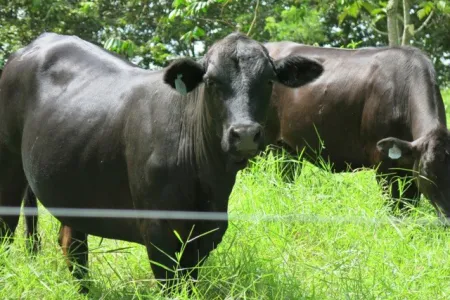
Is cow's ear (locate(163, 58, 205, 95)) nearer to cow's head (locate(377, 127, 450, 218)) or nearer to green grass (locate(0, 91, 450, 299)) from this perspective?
green grass (locate(0, 91, 450, 299))

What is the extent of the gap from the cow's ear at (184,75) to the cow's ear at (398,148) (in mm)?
2519

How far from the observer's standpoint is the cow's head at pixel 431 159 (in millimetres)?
5887

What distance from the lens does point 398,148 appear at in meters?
6.05

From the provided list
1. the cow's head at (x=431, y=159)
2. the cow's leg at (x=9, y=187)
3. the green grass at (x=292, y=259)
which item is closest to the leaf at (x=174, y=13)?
the green grass at (x=292, y=259)

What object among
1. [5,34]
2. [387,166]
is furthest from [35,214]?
[5,34]

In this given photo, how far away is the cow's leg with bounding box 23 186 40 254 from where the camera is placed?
507cm

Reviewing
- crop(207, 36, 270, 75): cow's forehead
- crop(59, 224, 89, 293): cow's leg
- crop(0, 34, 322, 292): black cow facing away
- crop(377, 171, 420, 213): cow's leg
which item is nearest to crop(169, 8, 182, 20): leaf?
crop(377, 171, 420, 213): cow's leg

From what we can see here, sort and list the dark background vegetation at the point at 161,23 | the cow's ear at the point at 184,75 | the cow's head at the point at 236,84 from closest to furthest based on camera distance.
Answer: the cow's head at the point at 236,84 → the cow's ear at the point at 184,75 → the dark background vegetation at the point at 161,23

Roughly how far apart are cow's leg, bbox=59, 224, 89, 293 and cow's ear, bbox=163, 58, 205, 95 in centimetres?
132

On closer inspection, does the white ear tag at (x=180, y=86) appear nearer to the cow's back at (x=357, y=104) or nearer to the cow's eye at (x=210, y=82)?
the cow's eye at (x=210, y=82)

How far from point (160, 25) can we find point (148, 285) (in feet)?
42.7

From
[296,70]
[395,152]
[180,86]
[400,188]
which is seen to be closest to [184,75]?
[180,86]

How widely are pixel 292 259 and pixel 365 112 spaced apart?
252cm

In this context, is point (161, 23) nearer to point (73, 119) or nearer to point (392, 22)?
point (392, 22)
